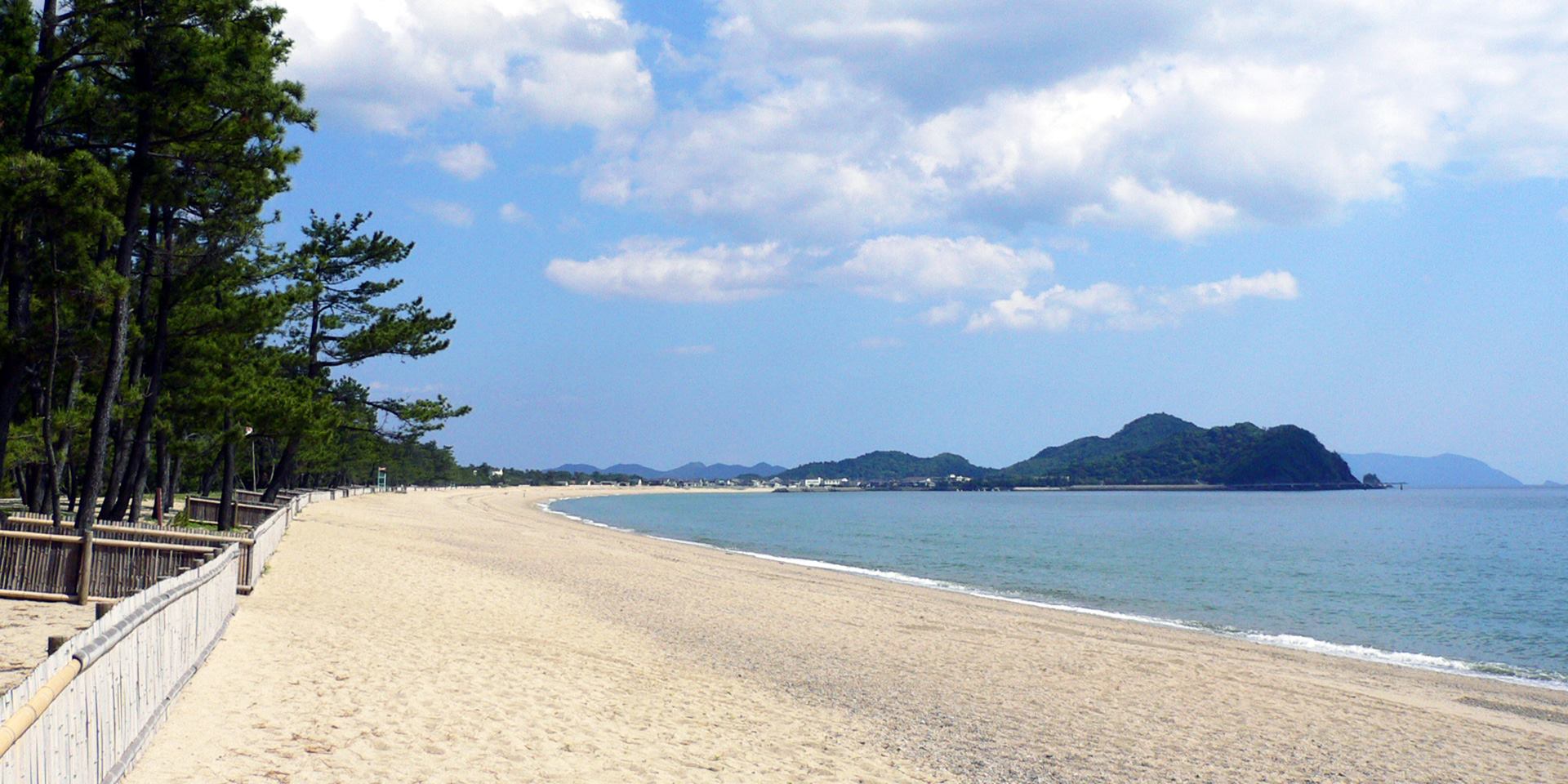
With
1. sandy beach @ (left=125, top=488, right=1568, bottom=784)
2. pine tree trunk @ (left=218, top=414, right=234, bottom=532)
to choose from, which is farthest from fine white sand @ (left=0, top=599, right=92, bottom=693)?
pine tree trunk @ (left=218, top=414, right=234, bottom=532)

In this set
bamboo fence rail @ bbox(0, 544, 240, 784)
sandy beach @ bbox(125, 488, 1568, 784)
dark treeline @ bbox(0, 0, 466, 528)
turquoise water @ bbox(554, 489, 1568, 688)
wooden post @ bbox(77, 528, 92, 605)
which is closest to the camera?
bamboo fence rail @ bbox(0, 544, 240, 784)

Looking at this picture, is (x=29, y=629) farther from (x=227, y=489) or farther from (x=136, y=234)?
(x=227, y=489)

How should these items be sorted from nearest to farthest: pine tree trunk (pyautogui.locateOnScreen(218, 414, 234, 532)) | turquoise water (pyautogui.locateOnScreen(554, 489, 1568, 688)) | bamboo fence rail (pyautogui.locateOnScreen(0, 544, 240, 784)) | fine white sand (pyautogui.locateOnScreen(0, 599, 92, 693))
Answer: bamboo fence rail (pyautogui.locateOnScreen(0, 544, 240, 784))
fine white sand (pyautogui.locateOnScreen(0, 599, 92, 693))
turquoise water (pyautogui.locateOnScreen(554, 489, 1568, 688))
pine tree trunk (pyautogui.locateOnScreen(218, 414, 234, 532))

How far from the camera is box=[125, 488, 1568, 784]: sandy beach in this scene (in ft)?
27.6

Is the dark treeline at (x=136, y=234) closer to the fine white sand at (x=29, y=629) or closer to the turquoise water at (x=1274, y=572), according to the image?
the fine white sand at (x=29, y=629)

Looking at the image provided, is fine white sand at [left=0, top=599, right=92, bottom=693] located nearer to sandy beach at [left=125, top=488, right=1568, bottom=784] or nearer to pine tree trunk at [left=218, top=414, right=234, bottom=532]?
sandy beach at [left=125, top=488, right=1568, bottom=784]

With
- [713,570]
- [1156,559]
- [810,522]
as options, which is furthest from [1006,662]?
[810,522]

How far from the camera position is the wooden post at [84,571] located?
1255 centimetres

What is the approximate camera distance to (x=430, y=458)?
153125 millimetres

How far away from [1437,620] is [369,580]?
26.0 meters

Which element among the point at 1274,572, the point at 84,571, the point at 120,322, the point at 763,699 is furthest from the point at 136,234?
the point at 1274,572

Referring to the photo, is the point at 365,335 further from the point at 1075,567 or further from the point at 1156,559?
the point at 1156,559

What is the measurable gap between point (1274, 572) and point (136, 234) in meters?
Result: 39.2

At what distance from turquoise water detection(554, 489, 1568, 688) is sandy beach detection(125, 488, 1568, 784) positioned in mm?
5137
